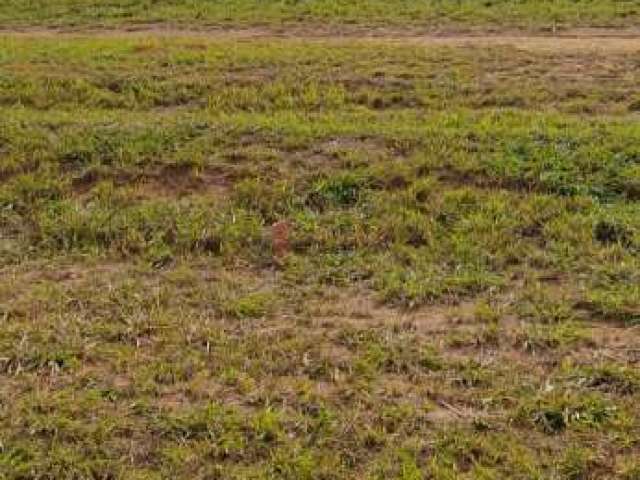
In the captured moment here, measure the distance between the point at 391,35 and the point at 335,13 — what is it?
151 cm

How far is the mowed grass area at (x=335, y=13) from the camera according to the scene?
1207cm

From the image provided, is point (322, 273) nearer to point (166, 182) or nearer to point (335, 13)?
point (166, 182)

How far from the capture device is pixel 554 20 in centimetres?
1199

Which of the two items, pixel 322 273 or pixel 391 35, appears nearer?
pixel 322 273

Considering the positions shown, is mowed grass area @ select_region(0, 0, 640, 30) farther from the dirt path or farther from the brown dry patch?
the brown dry patch

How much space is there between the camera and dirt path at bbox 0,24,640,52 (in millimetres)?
10391

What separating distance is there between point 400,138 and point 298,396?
120 inches

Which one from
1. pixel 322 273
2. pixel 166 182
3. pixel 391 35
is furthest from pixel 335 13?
pixel 322 273

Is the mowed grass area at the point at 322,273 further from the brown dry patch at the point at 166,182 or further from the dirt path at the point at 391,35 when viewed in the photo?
the dirt path at the point at 391,35

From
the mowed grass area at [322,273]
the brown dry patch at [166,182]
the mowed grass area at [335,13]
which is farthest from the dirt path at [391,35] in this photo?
the brown dry patch at [166,182]

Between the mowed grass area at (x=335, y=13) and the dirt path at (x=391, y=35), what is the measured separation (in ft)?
1.01

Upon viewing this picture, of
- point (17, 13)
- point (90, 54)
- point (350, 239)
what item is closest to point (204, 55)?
point (90, 54)

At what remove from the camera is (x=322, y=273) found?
215 inches

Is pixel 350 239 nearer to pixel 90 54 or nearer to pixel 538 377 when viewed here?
pixel 538 377
